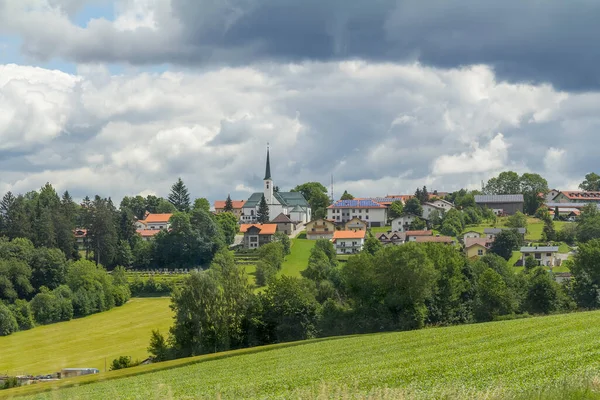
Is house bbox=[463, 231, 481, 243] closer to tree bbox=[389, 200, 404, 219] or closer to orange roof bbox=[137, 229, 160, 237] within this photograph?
tree bbox=[389, 200, 404, 219]

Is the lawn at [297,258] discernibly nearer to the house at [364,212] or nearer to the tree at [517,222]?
the house at [364,212]

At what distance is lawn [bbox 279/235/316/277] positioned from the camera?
417 ft

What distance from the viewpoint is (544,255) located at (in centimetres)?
12850

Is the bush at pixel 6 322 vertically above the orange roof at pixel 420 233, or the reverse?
the orange roof at pixel 420 233

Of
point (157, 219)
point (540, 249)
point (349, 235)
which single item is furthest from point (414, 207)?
point (157, 219)

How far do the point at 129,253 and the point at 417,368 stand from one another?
11753 centimetres

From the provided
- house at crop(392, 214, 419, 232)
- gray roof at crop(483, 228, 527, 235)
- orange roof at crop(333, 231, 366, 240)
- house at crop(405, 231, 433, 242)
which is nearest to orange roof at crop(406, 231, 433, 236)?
house at crop(405, 231, 433, 242)

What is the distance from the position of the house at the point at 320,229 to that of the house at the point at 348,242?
30.5 ft

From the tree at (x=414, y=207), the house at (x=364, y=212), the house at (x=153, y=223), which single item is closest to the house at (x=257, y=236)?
the house at (x=364, y=212)

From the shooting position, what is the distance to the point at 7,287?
4606 inches

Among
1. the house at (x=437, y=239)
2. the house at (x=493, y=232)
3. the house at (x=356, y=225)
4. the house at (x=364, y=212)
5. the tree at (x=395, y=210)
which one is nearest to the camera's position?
the house at (x=437, y=239)

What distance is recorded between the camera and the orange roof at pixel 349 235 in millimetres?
155125

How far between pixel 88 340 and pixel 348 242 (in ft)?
233

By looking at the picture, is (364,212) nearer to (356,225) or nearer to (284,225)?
(356,225)
